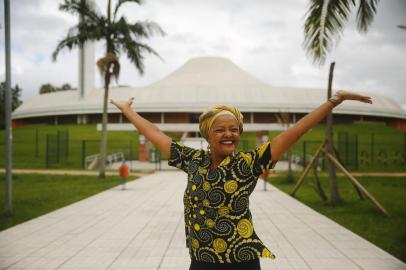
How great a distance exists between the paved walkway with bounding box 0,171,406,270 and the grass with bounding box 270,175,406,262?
327 millimetres

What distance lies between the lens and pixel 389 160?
29984 mm

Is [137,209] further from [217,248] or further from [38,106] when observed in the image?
[38,106]

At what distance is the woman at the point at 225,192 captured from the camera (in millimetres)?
2457

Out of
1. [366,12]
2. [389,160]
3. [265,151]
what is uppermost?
[366,12]

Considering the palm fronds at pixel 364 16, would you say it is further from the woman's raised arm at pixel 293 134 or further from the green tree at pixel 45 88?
the green tree at pixel 45 88

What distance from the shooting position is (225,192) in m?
2.45

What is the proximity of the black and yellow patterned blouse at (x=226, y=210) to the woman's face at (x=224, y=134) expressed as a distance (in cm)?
6

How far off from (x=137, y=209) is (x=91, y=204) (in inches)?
60.1

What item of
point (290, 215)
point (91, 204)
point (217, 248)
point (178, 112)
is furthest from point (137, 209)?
point (178, 112)

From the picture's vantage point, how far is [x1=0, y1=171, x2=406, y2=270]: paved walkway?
596 centimetres

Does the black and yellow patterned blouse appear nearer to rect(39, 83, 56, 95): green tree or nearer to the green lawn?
the green lawn

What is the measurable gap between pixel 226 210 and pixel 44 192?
13.3m

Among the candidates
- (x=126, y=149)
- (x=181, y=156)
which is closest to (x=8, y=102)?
(x=181, y=156)

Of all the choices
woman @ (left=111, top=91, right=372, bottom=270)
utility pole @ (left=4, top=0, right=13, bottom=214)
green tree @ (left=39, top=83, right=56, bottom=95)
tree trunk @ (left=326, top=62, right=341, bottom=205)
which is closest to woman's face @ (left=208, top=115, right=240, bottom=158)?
woman @ (left=111, top=91, right=372, bottom=270)
